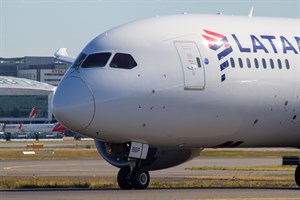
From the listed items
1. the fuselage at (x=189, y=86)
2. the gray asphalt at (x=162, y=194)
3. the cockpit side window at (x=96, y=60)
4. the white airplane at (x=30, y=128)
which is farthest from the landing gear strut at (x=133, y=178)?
the white airplane at (x=30, y=128)

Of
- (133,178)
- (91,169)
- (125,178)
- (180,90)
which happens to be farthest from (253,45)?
(91,169)

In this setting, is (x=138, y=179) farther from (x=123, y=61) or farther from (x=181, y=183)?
(x=181, y=183)

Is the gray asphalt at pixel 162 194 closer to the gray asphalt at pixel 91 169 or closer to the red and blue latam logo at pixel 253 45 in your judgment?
the red and blue latam logo at pixel 253 45

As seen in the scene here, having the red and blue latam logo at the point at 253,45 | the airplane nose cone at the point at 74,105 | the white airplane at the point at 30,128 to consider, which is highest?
the red and blue latam logo at the point at 253,45

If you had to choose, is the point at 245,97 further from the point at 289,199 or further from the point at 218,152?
the point at 218,152

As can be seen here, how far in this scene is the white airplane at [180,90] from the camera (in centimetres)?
3366

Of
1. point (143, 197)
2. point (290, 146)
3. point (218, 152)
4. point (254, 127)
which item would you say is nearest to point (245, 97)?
point (254, 127)

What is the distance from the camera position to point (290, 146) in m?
39.1

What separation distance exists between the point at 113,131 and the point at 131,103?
1.10 meters

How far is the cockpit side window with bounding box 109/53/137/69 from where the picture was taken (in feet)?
112

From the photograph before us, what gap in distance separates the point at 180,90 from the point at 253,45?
4.02 metres

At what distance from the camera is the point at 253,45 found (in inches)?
1458

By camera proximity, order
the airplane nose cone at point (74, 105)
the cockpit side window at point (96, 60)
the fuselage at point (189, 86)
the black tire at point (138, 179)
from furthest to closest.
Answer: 1. the black tire at point (138, 179)
2. the cockpit side window at point (96, 60)
3. the fuselage at point (189, 86)
4. the airplane nose cone at point (74, 105)

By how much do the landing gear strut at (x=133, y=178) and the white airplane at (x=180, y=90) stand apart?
0.03 meters
